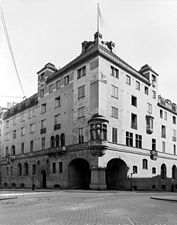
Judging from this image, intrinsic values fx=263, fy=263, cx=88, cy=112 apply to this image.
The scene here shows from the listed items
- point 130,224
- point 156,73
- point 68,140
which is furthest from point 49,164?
point 130,224

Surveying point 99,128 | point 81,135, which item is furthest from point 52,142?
point 99,128

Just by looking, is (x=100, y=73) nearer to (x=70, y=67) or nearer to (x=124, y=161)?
(x=70, y=67)

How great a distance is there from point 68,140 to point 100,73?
39.4 ft

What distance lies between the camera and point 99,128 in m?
36.4

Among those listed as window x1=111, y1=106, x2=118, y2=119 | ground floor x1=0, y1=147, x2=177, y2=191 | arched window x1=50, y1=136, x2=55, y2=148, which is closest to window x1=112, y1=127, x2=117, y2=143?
ground floor x1=0, y1=147, x2=177, y2=191

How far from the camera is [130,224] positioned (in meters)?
10.5

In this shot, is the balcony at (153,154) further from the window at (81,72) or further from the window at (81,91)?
the window at (81,72)

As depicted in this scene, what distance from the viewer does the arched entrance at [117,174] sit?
4035 cm

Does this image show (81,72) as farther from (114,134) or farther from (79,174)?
(79,174)

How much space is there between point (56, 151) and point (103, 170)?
1036 cm

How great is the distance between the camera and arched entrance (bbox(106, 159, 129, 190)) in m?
40.4

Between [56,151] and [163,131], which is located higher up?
[163,131]

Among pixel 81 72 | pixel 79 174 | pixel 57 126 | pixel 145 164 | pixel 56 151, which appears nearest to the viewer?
pixel 81 72

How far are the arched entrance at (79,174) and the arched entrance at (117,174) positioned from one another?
337cm
